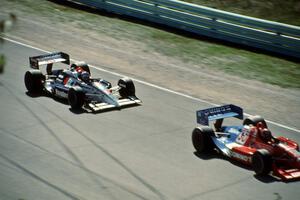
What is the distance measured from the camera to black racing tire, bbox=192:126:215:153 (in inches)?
463

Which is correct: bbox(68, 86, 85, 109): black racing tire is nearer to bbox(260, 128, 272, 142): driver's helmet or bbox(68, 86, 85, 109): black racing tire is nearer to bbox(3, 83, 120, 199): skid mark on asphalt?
bbox(3, 83, 120, 199): skid mark on asphalt

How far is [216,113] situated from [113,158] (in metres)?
2.53

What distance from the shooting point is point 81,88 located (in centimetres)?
1415

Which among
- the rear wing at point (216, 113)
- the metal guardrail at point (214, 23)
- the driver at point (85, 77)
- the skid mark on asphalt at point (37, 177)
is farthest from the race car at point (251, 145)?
the metal guardrail at point (214, 23)

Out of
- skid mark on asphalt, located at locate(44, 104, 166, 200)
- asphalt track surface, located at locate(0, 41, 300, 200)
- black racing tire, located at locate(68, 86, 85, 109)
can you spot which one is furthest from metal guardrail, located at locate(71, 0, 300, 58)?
skid mark on asphalt, located at locate(44, 104, 166, 200)

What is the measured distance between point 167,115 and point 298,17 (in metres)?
12.9

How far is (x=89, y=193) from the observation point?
9.80 m

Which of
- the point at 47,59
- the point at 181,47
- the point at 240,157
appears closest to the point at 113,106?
the point at 47,59

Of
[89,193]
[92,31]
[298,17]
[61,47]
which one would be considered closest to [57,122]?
[89,193]

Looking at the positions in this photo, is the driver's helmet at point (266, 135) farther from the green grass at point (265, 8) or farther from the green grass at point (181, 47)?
the green grass at point (265, 8)

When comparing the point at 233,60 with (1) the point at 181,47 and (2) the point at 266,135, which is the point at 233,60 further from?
(2) the point at 266,135

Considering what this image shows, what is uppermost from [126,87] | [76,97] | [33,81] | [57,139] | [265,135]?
[265,135]

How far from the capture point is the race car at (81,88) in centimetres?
1417

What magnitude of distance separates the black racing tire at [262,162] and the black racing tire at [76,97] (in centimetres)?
Result: 506
